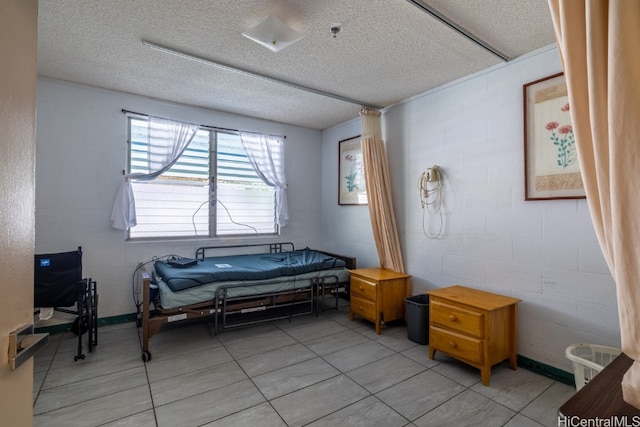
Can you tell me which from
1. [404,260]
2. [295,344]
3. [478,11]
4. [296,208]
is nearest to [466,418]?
[295,344]

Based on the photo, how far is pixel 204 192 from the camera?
4.12 m

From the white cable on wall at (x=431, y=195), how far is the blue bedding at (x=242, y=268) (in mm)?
1238

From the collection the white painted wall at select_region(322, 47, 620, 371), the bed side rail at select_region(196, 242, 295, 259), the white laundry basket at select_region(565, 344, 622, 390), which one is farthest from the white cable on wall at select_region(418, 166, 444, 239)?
the bed side rail at select_region(196, 242, 295, 259)

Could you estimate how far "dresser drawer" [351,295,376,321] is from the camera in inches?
131

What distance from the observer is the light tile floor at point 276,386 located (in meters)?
1.93

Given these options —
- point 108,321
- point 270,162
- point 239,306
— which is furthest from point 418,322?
point 108,321

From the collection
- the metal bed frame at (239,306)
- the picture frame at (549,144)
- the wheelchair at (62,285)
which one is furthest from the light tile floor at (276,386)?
the picture frame at (549,144)

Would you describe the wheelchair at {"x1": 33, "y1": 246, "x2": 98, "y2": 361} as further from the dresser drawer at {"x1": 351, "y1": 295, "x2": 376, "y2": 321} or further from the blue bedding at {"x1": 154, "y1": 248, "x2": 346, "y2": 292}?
the dresser drawer at {"x1": 351, "y1": 295, "x2": 376, "y2": 321}

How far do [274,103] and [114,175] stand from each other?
2105 millimetres

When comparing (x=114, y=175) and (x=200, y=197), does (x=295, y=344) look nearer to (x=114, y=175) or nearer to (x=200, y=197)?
(x=200, y=197)

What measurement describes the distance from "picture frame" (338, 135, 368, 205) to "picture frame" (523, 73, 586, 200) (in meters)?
2.04

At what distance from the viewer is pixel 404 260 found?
369cm

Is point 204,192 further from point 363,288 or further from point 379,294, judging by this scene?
point 379,294

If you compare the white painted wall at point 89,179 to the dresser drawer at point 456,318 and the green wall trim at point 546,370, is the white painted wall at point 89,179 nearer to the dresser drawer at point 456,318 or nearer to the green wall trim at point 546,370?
the dresser drawer at point 456,318
